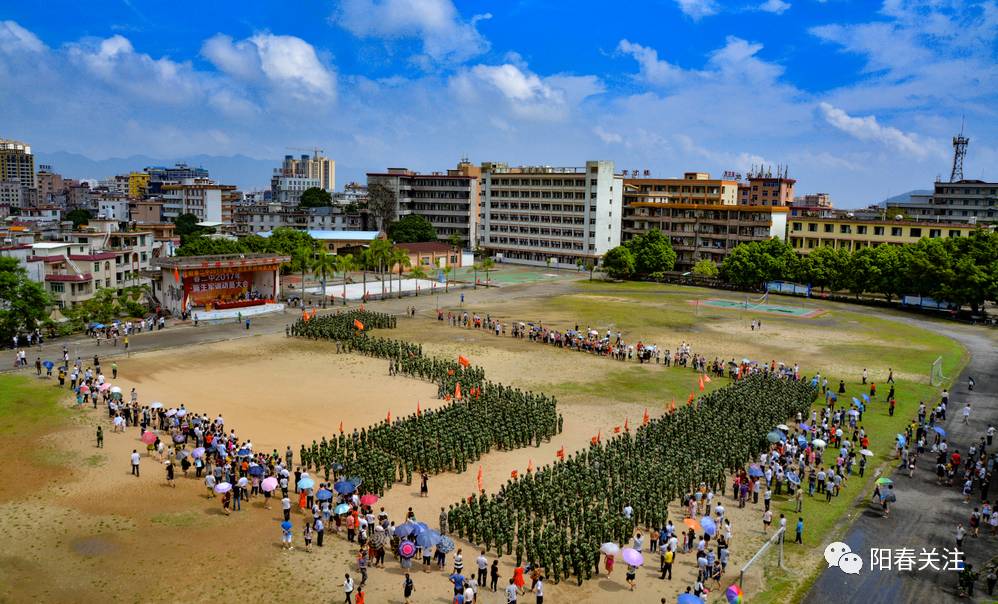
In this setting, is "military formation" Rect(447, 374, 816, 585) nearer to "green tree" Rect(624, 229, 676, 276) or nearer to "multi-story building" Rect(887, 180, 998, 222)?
"green tree" Rect(624, 229, 676, 276)

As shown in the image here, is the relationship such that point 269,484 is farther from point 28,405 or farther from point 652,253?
point 652,253

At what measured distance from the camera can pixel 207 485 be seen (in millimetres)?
27141

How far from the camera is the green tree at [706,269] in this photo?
93.6 meters

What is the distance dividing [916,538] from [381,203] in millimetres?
111643

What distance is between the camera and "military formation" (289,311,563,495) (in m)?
28.8

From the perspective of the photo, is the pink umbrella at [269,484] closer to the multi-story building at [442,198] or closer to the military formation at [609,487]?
the military formation at [609,487]

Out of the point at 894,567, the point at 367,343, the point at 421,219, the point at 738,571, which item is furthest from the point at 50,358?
the point at 421,219

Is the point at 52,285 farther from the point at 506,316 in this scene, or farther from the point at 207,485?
the point at 207,485

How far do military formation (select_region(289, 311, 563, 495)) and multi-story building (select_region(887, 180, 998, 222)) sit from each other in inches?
4270

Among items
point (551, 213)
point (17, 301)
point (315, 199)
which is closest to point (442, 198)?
point (551, 213)

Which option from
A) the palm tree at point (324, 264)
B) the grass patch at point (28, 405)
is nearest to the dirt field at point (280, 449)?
the grass patch at point (28, 405)

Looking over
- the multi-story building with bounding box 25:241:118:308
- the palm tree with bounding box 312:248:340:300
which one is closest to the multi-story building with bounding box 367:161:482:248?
the palm tree with bounding box 312:248:340:300

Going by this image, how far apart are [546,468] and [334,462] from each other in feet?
27.2

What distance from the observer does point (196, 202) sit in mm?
145625
